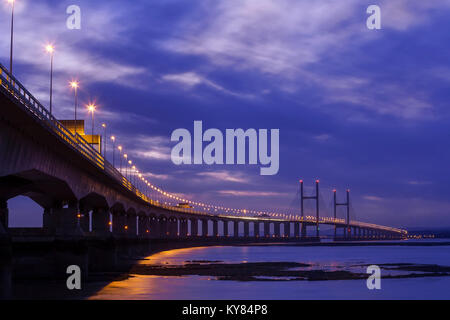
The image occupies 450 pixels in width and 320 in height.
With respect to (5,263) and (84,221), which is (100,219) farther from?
(5,263)

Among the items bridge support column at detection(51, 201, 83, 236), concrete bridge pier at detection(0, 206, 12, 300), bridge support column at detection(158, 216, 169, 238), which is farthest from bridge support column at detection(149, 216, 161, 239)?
concrete bridge pier at detection(0, 206, 12, 300)

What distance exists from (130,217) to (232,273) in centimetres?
5897

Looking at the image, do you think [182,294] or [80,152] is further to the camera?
[80,152]

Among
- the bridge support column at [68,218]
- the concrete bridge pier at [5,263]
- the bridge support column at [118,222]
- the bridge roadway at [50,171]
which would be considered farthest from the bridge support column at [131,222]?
the concrete bridge pier at [5,263]

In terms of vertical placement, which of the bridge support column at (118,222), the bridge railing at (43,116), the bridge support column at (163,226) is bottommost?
the bridge support column at (163,226)

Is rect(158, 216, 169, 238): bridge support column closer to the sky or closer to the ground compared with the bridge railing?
closer to the ground

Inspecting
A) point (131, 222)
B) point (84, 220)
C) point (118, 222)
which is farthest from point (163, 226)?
point (84, 220)

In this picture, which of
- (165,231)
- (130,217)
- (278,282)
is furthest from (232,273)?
(165,231)

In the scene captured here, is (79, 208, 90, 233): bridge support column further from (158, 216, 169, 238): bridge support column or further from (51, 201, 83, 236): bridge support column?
(158, 216, 169, 238): bridge support column

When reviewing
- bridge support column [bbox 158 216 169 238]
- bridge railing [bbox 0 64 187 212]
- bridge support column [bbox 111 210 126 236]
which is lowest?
bridge support column [bbox 158 216 169 238]

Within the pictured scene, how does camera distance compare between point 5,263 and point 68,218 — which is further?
point 68,218

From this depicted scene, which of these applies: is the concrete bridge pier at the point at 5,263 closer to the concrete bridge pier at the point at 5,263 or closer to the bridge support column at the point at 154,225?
the concrete bridge pier at the point at 5,263
